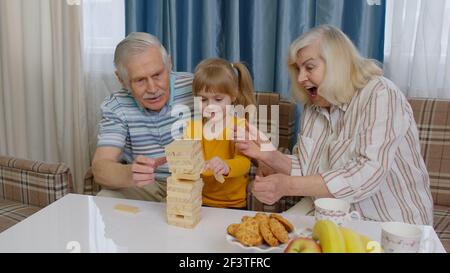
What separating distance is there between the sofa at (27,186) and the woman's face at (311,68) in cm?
96

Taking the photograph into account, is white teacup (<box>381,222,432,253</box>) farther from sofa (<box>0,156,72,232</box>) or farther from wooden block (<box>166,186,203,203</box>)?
sofa (<box>0,156,72,232</box>)

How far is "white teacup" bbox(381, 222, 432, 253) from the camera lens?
92 cm

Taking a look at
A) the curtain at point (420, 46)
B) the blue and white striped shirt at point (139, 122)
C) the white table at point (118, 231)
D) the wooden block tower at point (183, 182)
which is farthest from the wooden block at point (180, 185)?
the curtain at point (420, 46)

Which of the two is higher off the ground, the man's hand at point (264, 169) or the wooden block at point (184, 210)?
A: the wooden block at point (184, 210)

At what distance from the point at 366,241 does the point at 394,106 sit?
62 cm

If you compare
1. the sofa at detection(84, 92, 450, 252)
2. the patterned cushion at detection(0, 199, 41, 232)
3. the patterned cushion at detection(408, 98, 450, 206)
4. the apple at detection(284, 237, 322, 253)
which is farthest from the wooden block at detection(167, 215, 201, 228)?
the patterned cushion at detection(408, 98, 450, 206)

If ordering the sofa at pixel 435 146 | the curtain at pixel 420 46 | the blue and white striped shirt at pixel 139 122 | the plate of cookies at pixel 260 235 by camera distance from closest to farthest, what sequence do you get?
the plate of cookies at pixel 260 235
the blue and white striped shirt at pixel 139 122
the sofa at pixel 435 146
the curtain at pixel 420 46

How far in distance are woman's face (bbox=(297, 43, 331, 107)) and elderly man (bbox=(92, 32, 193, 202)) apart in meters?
0.50

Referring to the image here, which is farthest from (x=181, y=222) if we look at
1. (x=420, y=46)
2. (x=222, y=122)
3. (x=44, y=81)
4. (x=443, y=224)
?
(x=44, y=81)

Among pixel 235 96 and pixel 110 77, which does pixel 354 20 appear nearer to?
pixel 235 96

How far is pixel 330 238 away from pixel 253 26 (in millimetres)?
1572

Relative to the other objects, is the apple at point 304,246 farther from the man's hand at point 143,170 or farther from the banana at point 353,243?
the man's hand at point 143,170

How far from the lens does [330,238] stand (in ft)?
2.77

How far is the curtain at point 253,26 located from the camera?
6.97 feet
